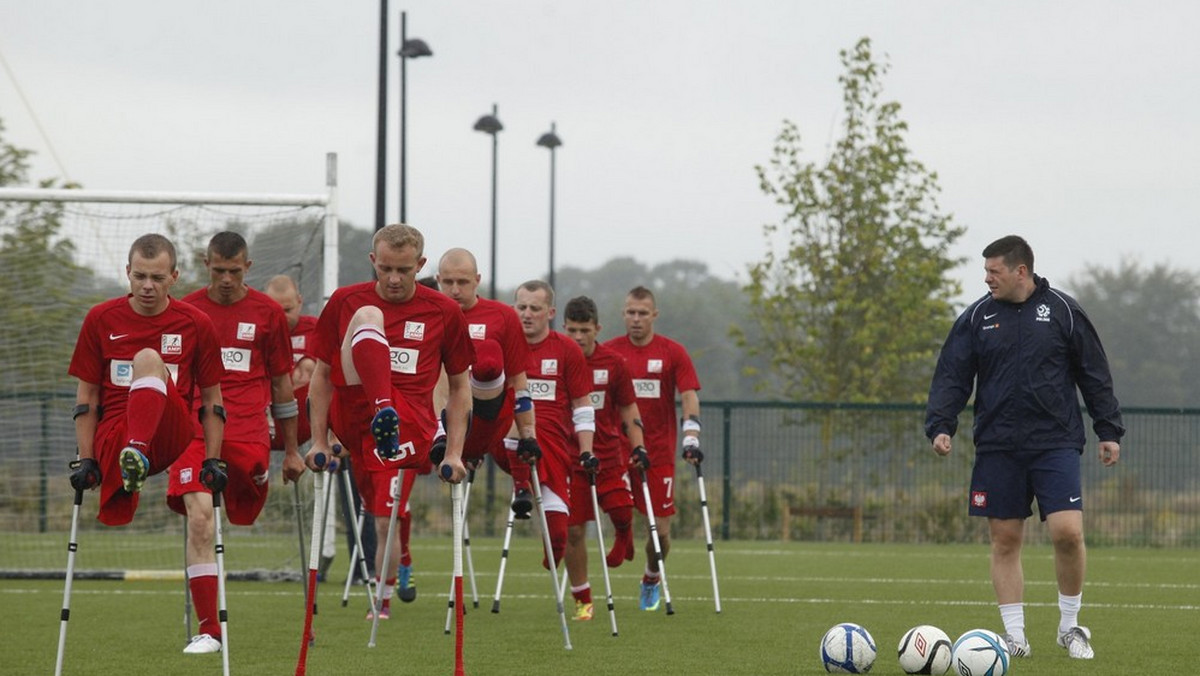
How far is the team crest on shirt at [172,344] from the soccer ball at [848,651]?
12.3ft

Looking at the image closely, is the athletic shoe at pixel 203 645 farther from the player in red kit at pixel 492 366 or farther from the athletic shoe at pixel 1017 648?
the athletic shoe at pixel 1017 648

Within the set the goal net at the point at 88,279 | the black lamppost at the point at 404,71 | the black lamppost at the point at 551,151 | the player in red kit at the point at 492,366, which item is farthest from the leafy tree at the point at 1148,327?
the player in red kit at the point at 492,366

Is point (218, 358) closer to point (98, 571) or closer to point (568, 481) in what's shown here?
point (568, 481)

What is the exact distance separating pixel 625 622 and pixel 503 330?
264cm

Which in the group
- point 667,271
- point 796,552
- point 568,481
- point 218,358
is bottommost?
point 796,552

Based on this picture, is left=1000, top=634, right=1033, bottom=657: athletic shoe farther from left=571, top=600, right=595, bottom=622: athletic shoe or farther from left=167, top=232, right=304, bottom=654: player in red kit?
left=167, top=232, right=304, bottom=654: player in red kit

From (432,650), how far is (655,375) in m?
4.70

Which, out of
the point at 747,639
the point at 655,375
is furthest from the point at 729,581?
the point at 747,639

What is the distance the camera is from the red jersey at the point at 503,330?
33.9 ft

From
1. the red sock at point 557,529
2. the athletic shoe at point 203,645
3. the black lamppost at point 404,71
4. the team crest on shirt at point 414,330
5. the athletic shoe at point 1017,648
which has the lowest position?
the athletic shoe at point 203,645

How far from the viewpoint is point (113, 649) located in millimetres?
10195

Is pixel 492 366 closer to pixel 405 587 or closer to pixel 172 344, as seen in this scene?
pixel 172 344

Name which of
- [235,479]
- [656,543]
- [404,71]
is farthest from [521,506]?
[404,71]

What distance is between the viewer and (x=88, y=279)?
53.5ft
